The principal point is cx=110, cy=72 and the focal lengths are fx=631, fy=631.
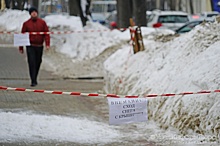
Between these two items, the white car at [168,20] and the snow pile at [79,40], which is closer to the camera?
the snow pile at [79,40]

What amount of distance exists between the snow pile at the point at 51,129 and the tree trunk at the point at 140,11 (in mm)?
11262

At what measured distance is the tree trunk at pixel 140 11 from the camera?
20766 millimetres

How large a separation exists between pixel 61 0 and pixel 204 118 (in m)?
51.7

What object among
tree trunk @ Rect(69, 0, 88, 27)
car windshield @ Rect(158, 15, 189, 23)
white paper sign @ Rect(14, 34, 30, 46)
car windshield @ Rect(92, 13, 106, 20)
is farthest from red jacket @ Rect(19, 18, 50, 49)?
car windshield @ Rect(92, 13, 106, 20)

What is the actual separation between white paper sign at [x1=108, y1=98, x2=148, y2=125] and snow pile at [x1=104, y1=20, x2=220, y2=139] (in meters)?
1.02

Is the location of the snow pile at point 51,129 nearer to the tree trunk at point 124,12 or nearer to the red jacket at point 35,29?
the red jacket at point 35,29

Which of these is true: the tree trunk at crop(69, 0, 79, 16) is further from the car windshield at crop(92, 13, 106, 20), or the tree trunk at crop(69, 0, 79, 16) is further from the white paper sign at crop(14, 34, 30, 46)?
the car windshield at crop(92, 13, 106, 20)

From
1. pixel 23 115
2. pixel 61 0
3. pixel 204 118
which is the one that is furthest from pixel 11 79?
pixel 61 0

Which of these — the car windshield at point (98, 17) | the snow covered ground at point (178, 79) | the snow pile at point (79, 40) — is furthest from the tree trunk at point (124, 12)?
the car windshield at point (98, 17)

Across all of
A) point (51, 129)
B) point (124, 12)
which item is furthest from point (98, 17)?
point (51, 129)

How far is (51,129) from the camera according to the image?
892 cm

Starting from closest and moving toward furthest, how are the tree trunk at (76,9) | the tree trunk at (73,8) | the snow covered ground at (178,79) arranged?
1. the snow covered ground at (178,79)
2. the tree trunk at (76,9)
3. the tree trunk at (73,8)

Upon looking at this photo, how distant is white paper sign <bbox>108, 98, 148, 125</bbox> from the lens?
7742 mm

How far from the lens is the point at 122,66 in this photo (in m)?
13.7
